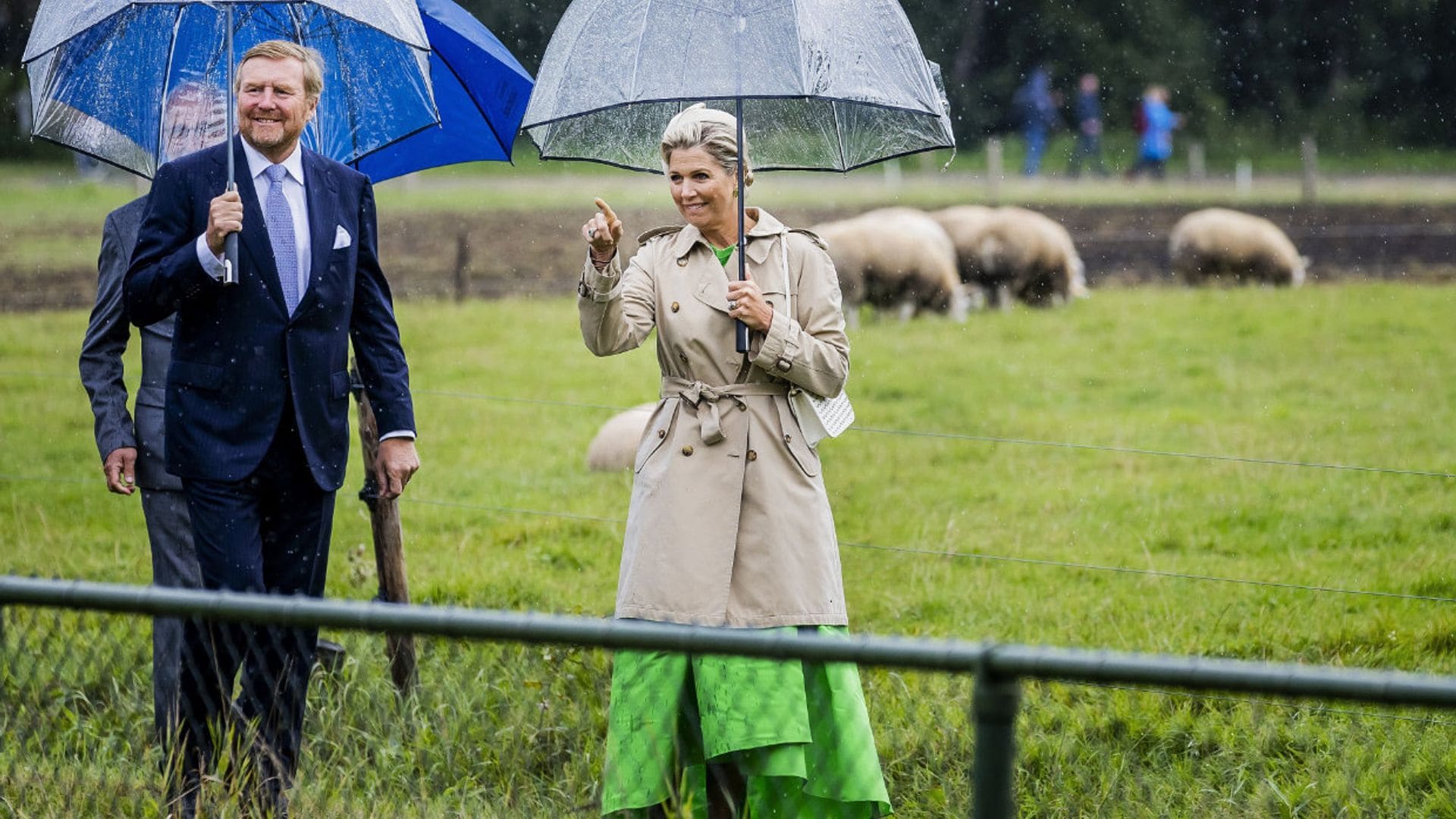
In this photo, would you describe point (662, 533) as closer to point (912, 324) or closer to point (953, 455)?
point (953, 455)

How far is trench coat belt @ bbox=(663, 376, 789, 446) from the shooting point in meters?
3.75

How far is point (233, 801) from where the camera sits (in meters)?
3.38

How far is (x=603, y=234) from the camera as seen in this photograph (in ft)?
12.2

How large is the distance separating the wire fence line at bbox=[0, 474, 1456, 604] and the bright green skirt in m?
2.11

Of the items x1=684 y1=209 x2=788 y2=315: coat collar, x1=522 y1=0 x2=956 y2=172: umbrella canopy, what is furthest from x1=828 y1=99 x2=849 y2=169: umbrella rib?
x1=684 y1=209 x2=788 y2=315: coat collar

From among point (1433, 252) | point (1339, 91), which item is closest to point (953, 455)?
point (1433, 252)

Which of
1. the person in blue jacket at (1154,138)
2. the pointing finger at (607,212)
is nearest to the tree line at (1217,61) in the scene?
the person in blue jacket at (1154,138)

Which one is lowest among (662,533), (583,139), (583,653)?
(583,653)

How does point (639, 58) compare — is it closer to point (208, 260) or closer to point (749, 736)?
point (208, 260)

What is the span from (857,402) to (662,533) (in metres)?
6.40

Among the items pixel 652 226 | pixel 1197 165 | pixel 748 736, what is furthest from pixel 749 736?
pixel 1197 165

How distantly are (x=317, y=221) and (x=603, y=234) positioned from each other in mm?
771

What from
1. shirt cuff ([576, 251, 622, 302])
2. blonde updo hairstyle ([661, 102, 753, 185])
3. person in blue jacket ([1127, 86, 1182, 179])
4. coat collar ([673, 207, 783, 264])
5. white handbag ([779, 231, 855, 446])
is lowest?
white handbag ([779, 231, 855, 446])

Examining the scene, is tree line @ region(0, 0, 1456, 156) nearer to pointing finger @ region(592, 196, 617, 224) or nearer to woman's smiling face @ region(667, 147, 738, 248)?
woman's smiling face @ region(667, 147, 738, 248)
